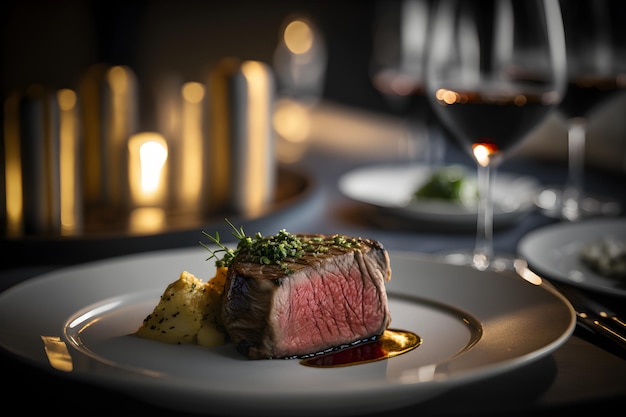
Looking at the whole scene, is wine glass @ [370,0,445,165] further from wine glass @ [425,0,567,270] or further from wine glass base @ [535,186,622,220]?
wine glass @ [425,0,567,270]

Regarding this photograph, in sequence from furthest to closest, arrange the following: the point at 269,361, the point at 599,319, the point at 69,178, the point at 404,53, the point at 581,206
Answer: the point at 404,53 → the point at 581,206 → the point at 69,178 → the point at 599,319 → the point at 269,361

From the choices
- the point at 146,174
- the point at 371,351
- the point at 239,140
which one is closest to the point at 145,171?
the point at 146,174

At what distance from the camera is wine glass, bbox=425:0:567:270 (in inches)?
65.5

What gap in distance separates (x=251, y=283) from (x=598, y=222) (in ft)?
3.41

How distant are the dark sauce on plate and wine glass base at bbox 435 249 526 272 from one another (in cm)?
40

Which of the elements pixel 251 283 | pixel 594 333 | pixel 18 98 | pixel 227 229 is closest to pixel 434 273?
pixel 594 333

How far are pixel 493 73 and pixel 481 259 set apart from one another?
40cm

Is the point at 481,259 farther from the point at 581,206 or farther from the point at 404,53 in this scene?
the point at 404,53

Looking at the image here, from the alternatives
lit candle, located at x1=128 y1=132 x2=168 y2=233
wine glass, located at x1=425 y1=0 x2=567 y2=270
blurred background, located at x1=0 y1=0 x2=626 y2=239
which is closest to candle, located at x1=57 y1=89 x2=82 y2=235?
lit candle, located at x1=128 y1=132 x2=168 y2=233

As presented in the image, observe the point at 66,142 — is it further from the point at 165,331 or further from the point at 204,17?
the point at 204,17

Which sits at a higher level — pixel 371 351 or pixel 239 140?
pixel 239 140

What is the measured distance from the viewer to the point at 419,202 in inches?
88.7

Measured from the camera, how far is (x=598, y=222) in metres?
1.94

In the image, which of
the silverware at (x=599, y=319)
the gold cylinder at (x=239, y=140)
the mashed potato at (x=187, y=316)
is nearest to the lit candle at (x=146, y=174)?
the gold cylinder at (x=239, y=140)
